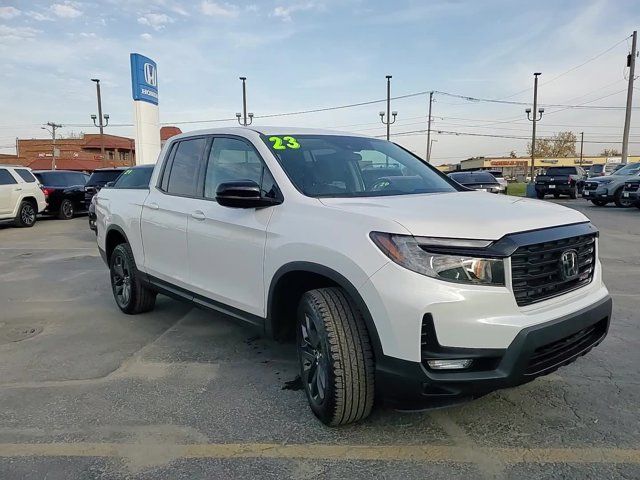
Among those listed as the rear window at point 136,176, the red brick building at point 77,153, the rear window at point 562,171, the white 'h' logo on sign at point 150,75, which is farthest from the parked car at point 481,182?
the red brick building at point 77,153

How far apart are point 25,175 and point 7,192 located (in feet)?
3.16

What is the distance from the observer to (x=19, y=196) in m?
14.5

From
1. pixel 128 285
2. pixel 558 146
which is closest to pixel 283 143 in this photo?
pixel 128 285

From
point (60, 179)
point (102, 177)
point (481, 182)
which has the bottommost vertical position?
point (481, 182)

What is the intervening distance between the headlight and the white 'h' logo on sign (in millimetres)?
17975

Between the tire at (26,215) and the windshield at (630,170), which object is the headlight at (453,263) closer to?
the tire at (26,215)

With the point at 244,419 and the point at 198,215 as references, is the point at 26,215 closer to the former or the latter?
the point at 198,215

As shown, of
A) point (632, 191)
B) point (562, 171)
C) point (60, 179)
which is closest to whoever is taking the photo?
point (632, 191)

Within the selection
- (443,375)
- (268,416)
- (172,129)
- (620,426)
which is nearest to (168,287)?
(268,416)

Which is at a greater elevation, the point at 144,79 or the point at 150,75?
the point at 150,75

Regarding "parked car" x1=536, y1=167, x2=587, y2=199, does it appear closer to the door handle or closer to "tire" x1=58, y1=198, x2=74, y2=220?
"tire" x1=58, y1=198, x2=74, y2=220

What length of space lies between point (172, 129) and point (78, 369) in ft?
146

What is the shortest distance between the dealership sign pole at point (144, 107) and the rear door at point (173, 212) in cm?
1370

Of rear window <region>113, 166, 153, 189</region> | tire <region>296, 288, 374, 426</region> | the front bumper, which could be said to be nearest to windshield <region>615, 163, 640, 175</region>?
rear window <region>113, 166, 153, 189</region>
